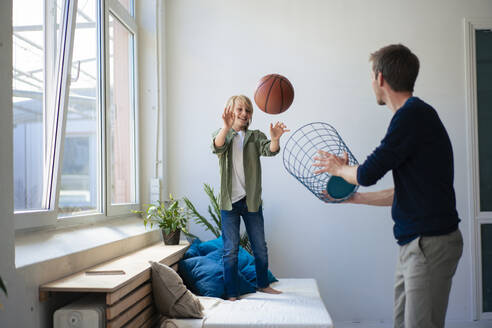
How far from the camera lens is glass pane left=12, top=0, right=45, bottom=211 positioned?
87.4 inches

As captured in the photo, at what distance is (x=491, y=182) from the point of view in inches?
157

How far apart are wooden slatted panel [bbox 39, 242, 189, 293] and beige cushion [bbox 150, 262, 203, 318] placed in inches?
3.4

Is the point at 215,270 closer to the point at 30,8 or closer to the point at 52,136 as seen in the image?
the point at 52,136

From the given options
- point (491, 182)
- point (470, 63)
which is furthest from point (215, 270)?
point (470, 63)

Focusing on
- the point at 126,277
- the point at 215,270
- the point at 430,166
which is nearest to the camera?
the point at 430,166

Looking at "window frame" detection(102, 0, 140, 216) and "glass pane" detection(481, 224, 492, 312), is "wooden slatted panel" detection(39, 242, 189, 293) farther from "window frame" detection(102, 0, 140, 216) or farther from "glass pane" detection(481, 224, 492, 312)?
"glass pane" detection(481, 224, 492, 312)

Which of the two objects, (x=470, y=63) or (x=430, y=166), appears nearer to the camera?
(x=430, y=166)

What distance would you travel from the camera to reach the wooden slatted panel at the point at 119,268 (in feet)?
6.48

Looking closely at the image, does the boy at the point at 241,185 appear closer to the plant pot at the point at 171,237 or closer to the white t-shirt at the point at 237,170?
the white t-shirt at the point at 237,170

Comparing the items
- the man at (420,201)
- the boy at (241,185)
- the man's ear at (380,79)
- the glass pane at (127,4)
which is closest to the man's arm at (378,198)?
the man at (420,201)

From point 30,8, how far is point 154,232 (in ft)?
6.08

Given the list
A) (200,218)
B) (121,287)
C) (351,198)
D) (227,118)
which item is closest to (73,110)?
(227,118)

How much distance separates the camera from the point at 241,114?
307 cm

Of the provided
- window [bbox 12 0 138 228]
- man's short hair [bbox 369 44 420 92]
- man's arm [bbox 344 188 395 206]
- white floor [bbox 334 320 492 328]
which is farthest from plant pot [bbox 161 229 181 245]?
man's short hair [bbox 369 44 420 92]
